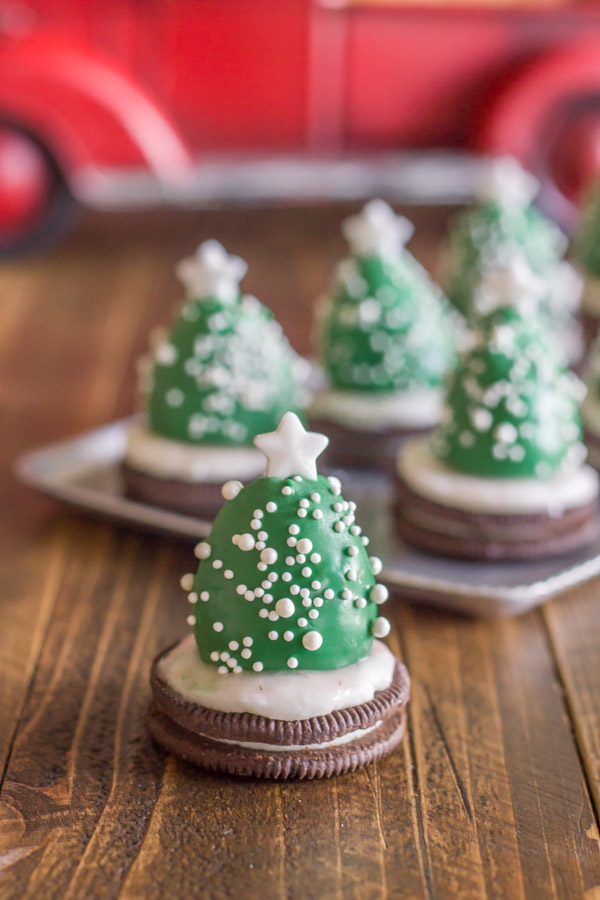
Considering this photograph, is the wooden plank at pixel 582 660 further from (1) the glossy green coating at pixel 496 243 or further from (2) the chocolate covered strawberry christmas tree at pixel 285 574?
(1) the glossy green coating at pixel 496 243

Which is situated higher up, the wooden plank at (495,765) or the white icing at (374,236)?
the white icing at (374,236)

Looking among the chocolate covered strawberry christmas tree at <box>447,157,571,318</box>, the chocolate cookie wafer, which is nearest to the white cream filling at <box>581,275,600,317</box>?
the chocolate covered strawberry christmas tree at <box>447,157,571,318</box>

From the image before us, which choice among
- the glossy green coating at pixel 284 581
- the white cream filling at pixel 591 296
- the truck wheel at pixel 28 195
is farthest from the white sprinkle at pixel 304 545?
the truck wheel at pixel 28 195

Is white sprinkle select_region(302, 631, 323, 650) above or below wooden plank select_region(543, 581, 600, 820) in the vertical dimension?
above

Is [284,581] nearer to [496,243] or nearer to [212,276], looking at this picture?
[212,276]

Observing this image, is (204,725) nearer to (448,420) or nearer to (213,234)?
(448,420)

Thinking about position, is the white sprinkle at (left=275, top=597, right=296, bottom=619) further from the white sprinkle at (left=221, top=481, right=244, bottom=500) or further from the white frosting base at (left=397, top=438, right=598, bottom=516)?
the white frosting base at (left=397, top=438, right=598, bottom=516)

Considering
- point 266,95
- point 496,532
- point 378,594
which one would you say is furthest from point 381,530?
point 266,95
